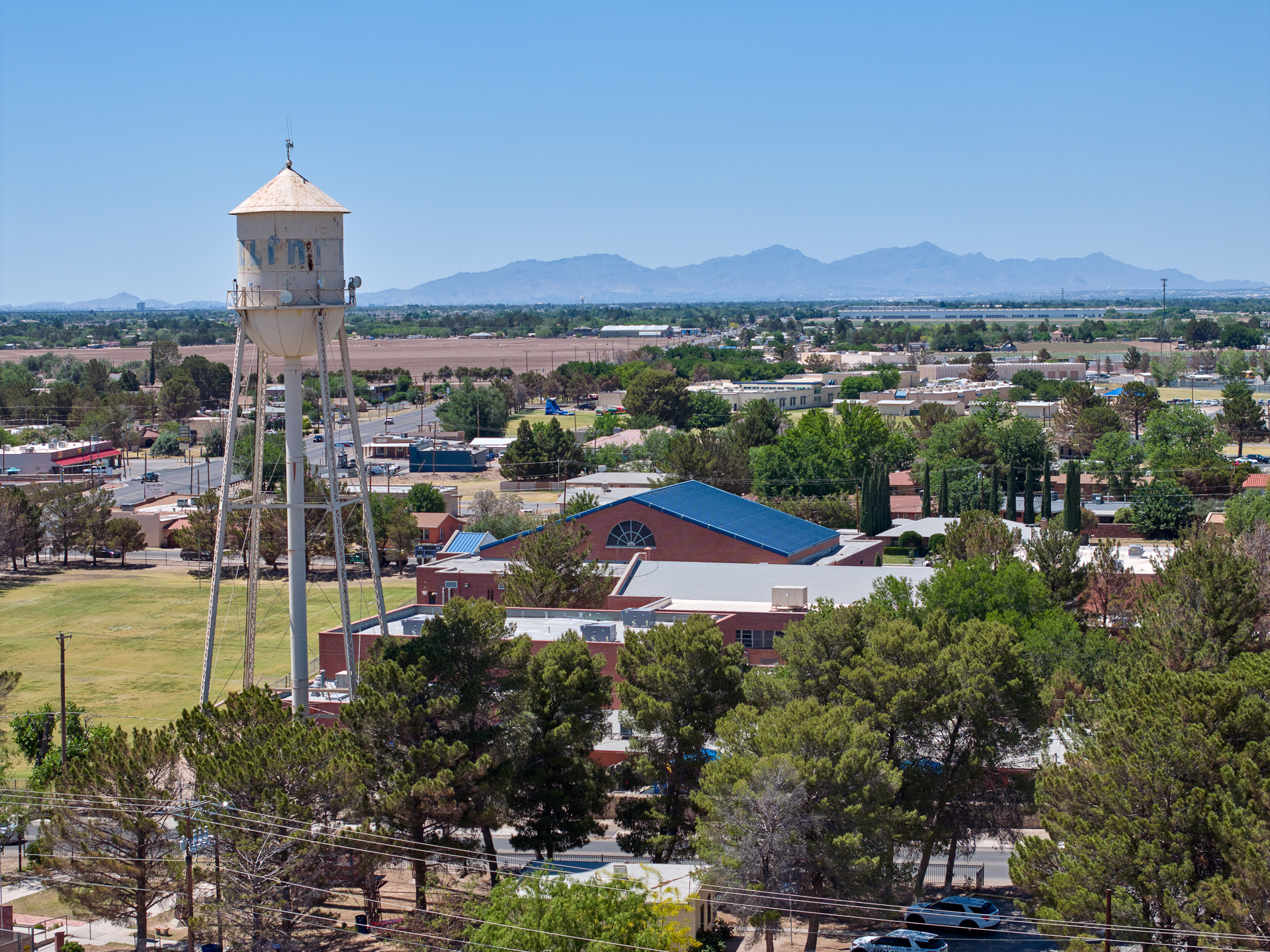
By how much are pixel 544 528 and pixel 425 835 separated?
26268 millimetres

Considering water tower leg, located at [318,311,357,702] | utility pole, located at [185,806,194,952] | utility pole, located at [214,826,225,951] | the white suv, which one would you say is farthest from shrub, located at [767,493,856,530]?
utility pole, located at [214,826,225,951]

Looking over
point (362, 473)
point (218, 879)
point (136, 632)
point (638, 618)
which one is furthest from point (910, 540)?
point (218, 879)

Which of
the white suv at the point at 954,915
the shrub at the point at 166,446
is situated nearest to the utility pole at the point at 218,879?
the white suv at the point at 954,915

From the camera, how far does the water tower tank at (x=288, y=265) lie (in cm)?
2962

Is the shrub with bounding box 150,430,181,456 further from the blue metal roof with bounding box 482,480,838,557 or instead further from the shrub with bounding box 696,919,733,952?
the shrub with bounding box 696,919,733,952

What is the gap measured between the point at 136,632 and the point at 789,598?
30099 mm

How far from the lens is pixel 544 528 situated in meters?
53.1

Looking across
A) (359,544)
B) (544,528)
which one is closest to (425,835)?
(544,528)

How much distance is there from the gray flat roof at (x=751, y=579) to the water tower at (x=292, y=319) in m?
21.4

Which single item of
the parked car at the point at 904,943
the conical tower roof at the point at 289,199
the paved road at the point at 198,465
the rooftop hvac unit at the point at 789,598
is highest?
the conical tower roof at the point at 289,199

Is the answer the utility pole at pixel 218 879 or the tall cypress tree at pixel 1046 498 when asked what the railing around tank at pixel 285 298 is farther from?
the tall cypress tree at pixel 1046 498

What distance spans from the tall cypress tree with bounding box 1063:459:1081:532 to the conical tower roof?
164 feet

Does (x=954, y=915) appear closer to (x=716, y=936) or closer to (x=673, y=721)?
(x=716, y=936)

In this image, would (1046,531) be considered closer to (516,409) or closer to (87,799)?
(87,799)
